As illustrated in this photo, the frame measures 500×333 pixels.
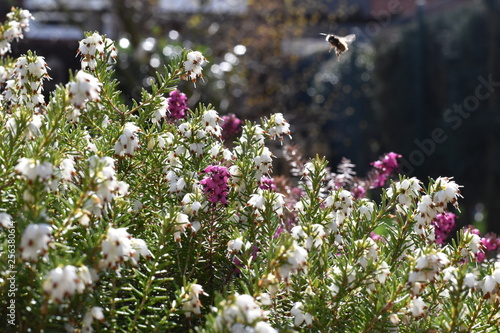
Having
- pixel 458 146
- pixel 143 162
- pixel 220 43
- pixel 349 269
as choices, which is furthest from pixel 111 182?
pixel 220 43

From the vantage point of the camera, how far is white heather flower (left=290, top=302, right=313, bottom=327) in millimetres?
1798

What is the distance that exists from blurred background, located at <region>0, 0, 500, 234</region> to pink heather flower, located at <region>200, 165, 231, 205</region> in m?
5.03

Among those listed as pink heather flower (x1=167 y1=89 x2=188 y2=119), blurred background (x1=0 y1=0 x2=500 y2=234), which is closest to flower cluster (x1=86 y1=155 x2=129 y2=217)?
pink heather flower (x1=167 y1=89 x2=188 y2=119)

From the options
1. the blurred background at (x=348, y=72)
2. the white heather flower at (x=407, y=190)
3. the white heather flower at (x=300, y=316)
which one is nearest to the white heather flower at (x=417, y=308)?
the white heather flower at (x=300, y=316)

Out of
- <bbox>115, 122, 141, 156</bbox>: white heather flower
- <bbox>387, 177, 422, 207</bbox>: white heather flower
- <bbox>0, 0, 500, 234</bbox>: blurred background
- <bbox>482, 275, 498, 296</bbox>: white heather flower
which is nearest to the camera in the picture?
<bbox>482, 275, 498, 296</bbox>: white heather flower

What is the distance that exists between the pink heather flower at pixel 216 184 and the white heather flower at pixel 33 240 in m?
0.71

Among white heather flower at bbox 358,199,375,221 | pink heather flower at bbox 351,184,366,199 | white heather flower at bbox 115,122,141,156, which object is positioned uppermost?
pink heather flower at bbox 351,184,366,199

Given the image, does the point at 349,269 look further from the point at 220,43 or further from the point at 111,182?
the point at 220,43

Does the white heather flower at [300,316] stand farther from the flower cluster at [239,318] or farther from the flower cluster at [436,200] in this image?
the flower cluster at [436,200]

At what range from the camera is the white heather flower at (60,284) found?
56.8 inches

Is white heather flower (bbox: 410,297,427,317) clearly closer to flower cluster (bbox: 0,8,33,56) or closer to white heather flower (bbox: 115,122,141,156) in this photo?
white heather flower (bbox: 115,122,141,156)

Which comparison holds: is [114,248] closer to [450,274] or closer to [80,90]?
[80,90]

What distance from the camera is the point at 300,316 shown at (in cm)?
182

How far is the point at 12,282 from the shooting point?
1.67 metres
